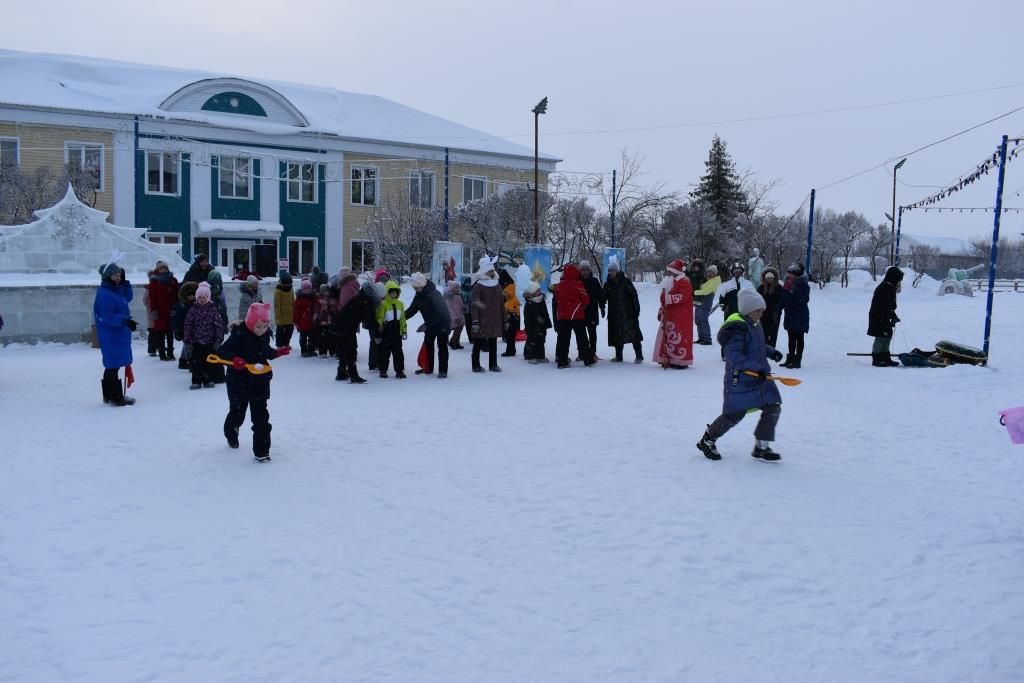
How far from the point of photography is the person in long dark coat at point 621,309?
13844 mm

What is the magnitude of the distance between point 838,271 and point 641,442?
63.7 m

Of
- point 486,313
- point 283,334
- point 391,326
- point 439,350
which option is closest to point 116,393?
point 391,326

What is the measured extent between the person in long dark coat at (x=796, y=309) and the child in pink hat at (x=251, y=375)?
28.2ft

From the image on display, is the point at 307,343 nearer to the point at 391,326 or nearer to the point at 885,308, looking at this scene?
the point at 391,326

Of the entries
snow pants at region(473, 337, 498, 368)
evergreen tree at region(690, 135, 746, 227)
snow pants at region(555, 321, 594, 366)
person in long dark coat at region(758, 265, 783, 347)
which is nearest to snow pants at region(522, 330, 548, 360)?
snow pants at region(555, 321, 594, 366)

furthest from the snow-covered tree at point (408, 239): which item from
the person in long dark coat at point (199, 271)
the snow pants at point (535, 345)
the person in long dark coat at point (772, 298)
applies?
the person in long dark coat at point (772, 298)

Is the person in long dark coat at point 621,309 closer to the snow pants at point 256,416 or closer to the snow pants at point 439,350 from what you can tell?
the snow pants at point 439,350

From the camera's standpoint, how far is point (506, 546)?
5.53 meters

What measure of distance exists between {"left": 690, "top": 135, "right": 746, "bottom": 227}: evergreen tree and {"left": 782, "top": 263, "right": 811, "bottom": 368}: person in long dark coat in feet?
108

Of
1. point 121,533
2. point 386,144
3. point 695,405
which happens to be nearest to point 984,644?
point 121,533

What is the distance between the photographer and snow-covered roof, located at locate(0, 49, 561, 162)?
30.6m

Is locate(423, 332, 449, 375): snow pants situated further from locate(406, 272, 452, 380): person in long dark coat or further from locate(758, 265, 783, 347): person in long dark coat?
locate(758, 265, 783, 347): person in long dark coat

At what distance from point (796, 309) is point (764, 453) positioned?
21.4 feet

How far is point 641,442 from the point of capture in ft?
27.8
